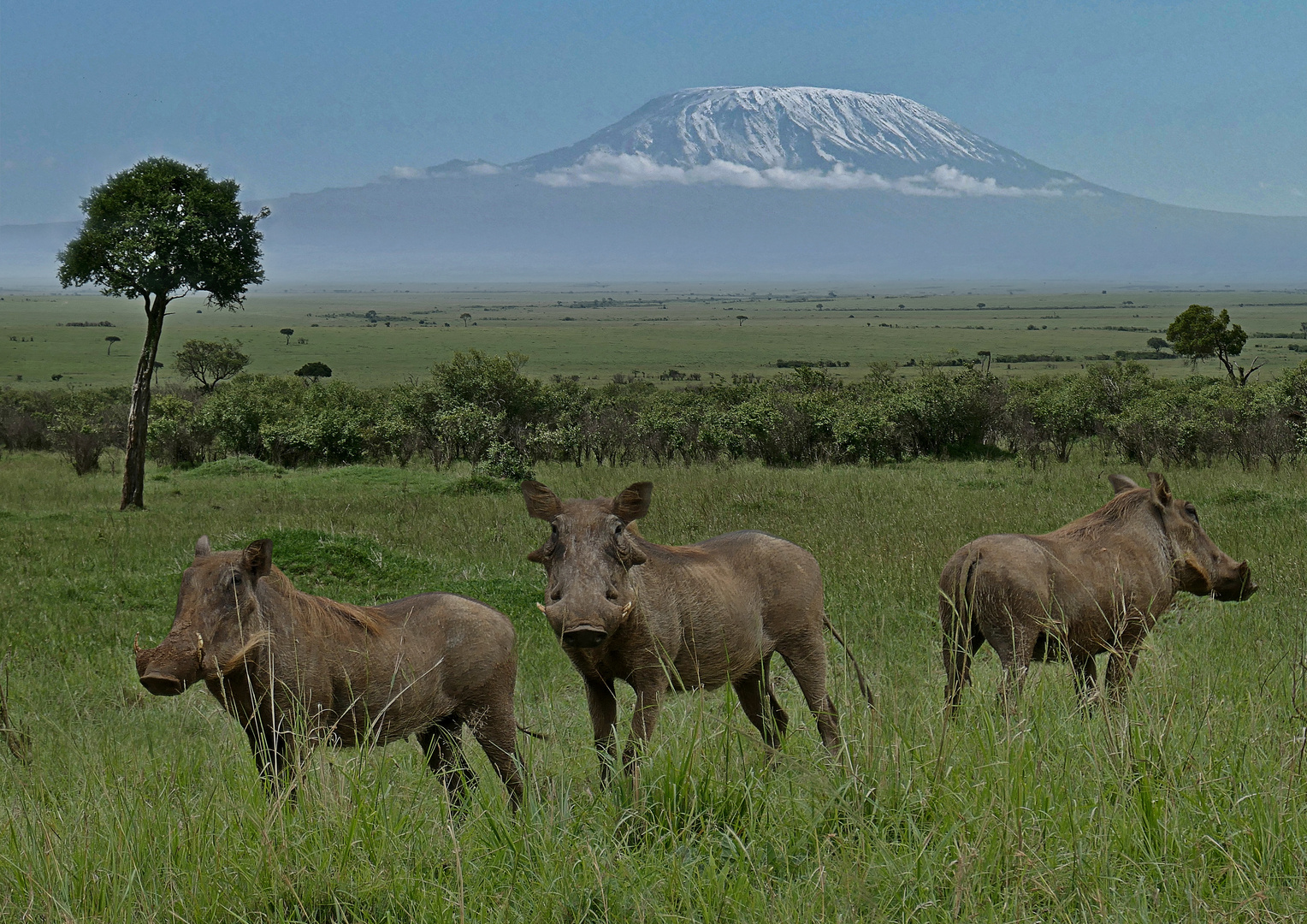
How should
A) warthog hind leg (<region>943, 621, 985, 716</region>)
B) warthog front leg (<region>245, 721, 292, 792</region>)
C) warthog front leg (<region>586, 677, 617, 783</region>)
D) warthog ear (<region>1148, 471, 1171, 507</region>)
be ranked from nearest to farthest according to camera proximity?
warthog front leg (<region>245, 721, 292, 792</region>)
warthog front leg (<region>586, 677, 617, 783</region>)
warthog hind leg (<region>943, 621, 985, 716</region>)
warthog ear (<region>1148, 471, 1171, 507</region>)

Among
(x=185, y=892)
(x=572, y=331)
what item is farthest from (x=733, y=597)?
(x=572, y=331)

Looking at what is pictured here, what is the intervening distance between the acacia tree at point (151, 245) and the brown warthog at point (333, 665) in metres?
18.3

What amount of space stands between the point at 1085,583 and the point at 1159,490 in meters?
0.72

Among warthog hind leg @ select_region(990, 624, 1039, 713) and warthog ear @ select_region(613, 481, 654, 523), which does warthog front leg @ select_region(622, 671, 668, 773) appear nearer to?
warthog ear @ select_region(613, 481, 654, 523)

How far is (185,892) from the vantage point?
333 centimetres

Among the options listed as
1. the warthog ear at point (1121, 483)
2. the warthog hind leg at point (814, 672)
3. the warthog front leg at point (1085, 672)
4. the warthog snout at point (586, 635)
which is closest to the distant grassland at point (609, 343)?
the warthog ear at point (1121, 483)

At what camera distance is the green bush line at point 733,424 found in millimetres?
28141

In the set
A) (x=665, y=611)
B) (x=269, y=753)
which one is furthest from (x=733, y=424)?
(x=269, y=753)

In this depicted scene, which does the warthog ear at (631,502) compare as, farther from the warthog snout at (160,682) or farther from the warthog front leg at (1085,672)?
the warthog front leg at (1085,672)

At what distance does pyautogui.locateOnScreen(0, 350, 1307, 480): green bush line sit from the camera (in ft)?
92.3

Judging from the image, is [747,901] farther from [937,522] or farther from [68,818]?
[937,522]

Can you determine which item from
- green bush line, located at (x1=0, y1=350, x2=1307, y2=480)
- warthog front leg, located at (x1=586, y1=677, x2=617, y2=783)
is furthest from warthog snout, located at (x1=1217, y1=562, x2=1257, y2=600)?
green bush line, located at (x1=0, y1=350, x2=1307, y2=480)

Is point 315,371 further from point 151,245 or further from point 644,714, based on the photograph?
point 644,714

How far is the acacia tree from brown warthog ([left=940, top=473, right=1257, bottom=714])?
1866 centimetres
